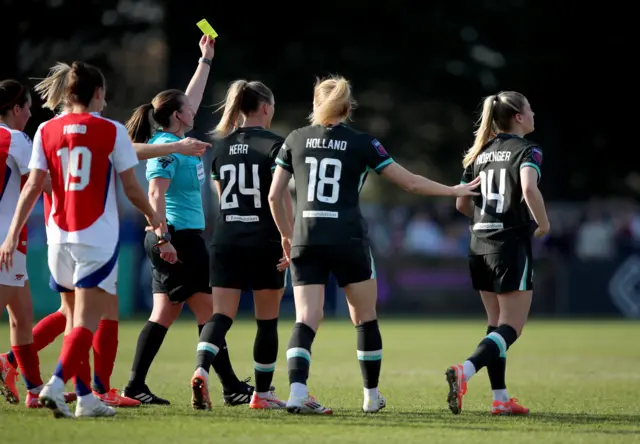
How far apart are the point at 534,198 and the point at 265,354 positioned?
225cm

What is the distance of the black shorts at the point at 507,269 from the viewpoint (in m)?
8.46

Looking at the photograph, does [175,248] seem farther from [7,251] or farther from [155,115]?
[7,251]

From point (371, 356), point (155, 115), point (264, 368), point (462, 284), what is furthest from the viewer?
point (462, 284)

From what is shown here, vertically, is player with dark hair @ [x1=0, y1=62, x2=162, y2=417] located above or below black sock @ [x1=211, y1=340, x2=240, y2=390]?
above

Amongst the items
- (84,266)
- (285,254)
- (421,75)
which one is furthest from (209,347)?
(421,75)

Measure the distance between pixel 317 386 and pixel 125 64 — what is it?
20.6m

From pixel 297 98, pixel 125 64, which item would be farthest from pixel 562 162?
pixel 125 64

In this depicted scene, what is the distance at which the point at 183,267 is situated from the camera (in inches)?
348

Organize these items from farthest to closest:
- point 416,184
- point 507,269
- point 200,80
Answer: point 200,80 < point 507,269 < point 416,184

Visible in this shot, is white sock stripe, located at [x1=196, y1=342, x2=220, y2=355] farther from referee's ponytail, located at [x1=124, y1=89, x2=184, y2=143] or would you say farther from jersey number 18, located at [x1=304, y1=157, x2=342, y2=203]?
referee's ponytail, located at [x1=124, y1=89, x2=184, y2=143]

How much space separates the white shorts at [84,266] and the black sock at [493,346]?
2.57 meters

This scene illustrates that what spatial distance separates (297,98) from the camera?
29.9m

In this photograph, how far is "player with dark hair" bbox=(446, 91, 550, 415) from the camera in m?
8.42

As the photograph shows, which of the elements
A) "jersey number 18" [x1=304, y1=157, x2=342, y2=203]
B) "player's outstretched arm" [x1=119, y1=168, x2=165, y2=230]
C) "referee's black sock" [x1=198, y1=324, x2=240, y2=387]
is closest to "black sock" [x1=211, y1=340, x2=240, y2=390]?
"referee's black sock" [x1=198, y1=324, x2=240, y2=387]
